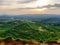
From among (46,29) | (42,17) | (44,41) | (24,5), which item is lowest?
(44,41)

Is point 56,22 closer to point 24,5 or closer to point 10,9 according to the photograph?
point 24,5

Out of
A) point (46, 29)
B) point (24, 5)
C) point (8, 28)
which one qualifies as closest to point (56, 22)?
point (46, 29)

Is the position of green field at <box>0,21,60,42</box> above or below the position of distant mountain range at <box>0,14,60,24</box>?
below

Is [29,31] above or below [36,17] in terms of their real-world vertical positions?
below

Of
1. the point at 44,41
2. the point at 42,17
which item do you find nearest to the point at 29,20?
the point at 42,17

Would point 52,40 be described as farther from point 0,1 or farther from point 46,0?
point 0,1

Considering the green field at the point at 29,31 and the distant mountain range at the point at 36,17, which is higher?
the distant mountain range at the point at 36,17

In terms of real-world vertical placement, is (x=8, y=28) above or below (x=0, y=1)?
below
